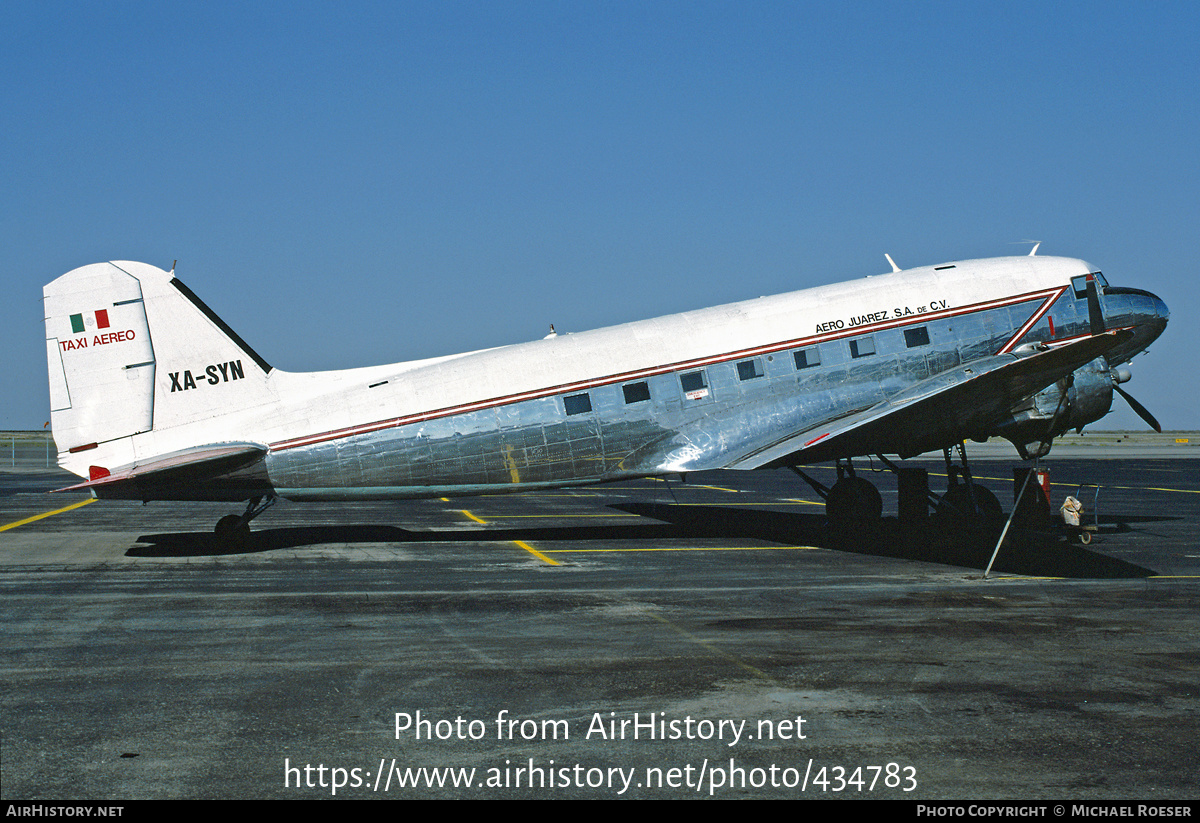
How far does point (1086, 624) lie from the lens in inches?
508

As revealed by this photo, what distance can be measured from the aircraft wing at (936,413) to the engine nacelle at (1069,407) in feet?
3.33

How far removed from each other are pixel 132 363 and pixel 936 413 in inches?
615

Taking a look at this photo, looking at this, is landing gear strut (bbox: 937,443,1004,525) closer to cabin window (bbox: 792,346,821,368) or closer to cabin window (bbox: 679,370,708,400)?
cabin window (bbox: 792,346,821,368)

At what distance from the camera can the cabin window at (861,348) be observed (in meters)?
21.3

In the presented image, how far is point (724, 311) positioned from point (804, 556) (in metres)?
5.63

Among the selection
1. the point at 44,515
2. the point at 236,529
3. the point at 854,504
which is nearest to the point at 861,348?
the point at 854,504

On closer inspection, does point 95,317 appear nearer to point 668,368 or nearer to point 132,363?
point 132,363

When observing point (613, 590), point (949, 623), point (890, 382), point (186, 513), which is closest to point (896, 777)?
point (949, 623)

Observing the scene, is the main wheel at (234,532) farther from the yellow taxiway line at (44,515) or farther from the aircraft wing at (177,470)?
the yellow taxiway line at (44,515)

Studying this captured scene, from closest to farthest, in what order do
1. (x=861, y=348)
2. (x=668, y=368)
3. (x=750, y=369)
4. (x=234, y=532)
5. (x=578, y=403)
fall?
(x=578, y=403) < (x=234, y=532) < (x=668, y=368) < (x=750, y=369) < (x=861, y=348)

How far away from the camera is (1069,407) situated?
2069 centimetres

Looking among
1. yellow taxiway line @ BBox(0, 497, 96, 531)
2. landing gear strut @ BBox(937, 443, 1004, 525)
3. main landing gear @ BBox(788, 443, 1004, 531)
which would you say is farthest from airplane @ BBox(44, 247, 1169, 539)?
yellow taxiway line @ BBox(0, 497, 96, 531)

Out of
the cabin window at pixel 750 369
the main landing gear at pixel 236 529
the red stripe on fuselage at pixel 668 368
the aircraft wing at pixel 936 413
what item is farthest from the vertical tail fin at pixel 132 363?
the aircraft wing at pixel 936 413

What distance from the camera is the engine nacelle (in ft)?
68.1
